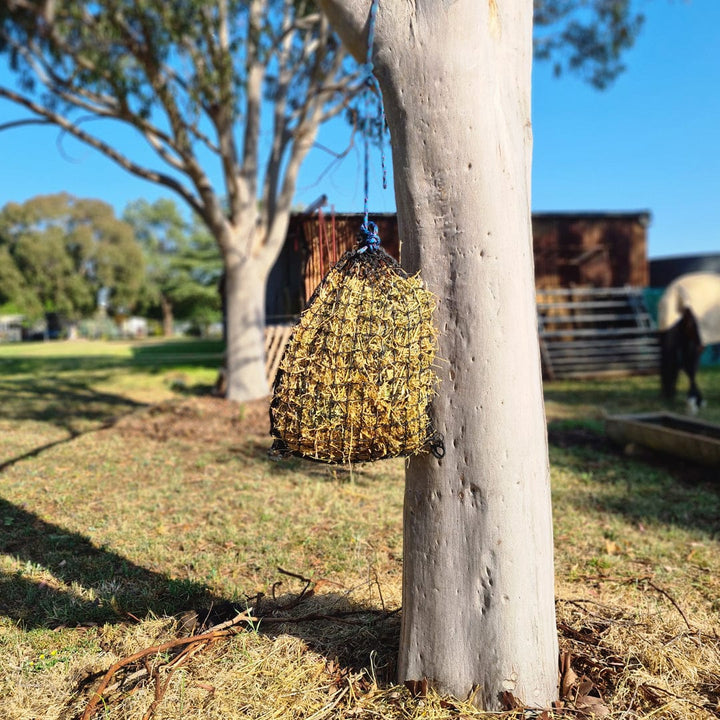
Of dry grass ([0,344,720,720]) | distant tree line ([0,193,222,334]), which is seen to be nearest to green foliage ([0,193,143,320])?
distant tree line ([0,193,222,334])

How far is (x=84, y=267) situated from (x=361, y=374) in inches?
2173

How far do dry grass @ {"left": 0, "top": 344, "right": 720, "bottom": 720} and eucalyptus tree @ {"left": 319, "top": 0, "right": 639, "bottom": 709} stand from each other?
0.96 feet

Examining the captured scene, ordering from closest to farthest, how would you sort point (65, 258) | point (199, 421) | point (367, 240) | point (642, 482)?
1. point (367, 240)
2. point (642, 482)
3. point (199, 421)
4. point (65, 258)

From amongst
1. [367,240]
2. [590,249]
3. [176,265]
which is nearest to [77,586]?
[367,240]

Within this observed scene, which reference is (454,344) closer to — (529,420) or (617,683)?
(529,420)

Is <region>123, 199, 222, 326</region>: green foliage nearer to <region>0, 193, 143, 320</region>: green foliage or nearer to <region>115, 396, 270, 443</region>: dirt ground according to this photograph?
<region>0, 193, 143, 320</region>: green foliage

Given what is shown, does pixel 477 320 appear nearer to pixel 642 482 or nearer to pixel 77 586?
pixel 77 586

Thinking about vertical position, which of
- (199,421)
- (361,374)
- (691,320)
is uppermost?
(691,320)

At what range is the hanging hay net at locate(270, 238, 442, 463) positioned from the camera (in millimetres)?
2121

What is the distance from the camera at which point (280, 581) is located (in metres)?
3.71

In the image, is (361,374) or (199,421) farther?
(199,421)

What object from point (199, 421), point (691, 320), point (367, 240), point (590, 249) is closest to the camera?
point (367, 240)

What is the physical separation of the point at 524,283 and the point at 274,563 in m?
2.57

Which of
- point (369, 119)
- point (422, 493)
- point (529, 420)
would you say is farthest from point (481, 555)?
point (369, 119)
